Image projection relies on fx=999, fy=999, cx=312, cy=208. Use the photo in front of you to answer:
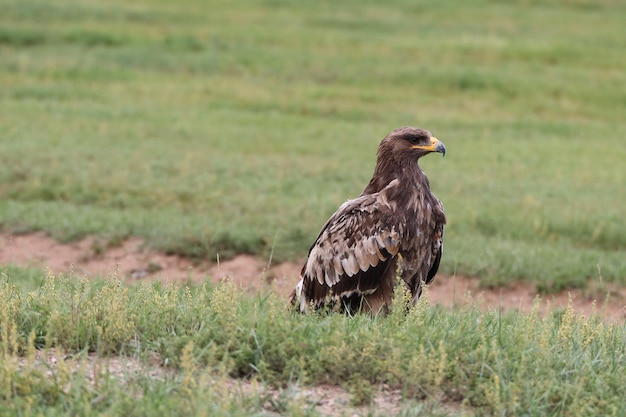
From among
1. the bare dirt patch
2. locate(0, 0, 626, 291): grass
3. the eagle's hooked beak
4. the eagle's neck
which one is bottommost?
the bare dirt patch

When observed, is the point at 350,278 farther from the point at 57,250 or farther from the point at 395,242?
the point at 57,250

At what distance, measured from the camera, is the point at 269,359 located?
484cm

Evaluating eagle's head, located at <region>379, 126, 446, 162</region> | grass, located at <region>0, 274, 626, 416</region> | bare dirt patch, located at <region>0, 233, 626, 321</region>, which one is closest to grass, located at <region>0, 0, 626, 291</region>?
bare dirt patch, located at <region>0, 233, 626, 321</region>

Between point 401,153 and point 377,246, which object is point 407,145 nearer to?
point 401,153

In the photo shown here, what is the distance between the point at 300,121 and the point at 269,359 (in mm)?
13028

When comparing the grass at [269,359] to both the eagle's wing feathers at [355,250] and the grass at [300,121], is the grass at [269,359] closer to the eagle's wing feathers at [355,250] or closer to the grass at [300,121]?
the eagle's wing feathers at [355,250]

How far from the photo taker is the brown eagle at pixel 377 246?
6.62 metres

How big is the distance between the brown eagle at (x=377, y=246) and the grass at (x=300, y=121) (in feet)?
4.58

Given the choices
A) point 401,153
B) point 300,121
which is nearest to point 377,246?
point 401,153

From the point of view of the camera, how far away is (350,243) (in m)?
6.69

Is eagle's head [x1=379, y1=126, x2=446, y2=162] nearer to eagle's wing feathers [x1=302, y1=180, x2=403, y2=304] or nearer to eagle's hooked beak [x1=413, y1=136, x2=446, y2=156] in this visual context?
eagle's hooked beak [x1=413, y1=136, x2=446, y2=156]

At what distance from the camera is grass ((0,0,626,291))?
11.6 meters

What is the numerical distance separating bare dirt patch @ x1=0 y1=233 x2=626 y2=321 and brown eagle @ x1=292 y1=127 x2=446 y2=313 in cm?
311

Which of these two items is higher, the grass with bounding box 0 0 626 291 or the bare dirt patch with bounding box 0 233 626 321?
the grass with bounding box 0 0 626 291
